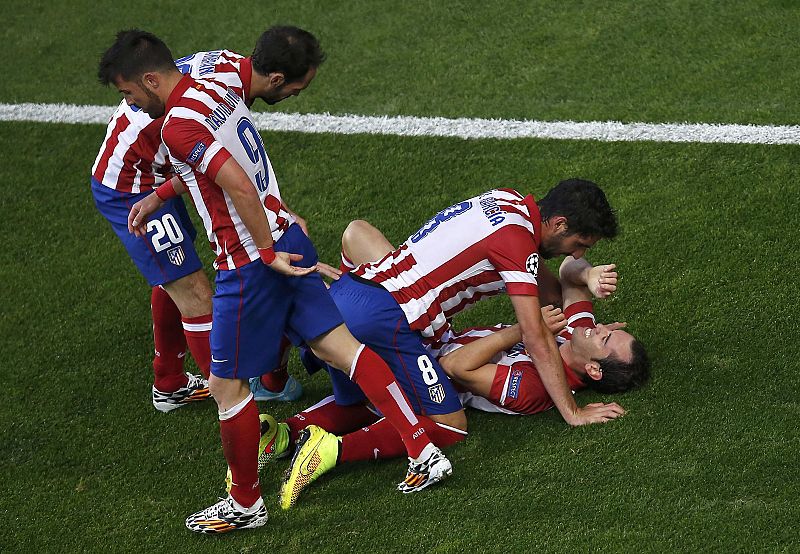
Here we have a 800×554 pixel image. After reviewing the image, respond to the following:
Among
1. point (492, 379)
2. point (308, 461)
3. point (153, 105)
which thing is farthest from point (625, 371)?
point (153, 105)

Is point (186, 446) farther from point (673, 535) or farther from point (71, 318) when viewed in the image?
point (673, 535)

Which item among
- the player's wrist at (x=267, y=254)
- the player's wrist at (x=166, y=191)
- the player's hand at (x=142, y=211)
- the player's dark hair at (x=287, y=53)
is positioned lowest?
the player's wrist at (x=267, y=254)

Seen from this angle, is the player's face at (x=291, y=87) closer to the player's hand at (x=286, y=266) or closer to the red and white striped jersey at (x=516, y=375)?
the player's hand at (x=286, y=266)

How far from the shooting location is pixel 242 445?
437 cm

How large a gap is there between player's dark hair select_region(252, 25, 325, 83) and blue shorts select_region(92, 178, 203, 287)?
93 centimetres

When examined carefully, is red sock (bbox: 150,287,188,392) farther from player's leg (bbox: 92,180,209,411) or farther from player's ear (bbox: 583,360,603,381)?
player's ear (bbox: 583,360,603,381)

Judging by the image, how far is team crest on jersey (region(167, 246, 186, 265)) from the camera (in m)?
5.10

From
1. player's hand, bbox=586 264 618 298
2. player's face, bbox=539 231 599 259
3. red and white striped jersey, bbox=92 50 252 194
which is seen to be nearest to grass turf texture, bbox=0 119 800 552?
player's hand, bbox=586 264 618 298

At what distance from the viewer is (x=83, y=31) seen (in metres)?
9.16

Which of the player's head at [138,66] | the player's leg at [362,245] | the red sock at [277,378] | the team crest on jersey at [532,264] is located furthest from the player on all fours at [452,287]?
the player's head at [138,66]

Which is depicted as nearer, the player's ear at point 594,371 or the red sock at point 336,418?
the player's ear at point 594,371

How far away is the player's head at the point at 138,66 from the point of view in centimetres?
410

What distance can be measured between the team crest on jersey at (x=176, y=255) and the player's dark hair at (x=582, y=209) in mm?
1680

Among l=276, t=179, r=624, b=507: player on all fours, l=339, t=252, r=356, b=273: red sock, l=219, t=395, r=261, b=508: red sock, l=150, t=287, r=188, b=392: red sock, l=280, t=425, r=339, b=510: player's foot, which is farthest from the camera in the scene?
l=339, t=252, r=356, b=273: red sock
